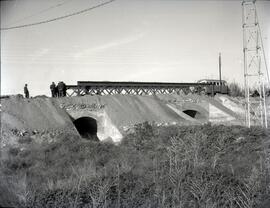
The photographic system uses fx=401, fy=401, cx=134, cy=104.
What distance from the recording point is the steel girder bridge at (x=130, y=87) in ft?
85.1

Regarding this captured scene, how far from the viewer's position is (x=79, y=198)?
9.02m

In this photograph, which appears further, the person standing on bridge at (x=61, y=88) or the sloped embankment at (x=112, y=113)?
the person standing on bridge at (x=61, y=88)

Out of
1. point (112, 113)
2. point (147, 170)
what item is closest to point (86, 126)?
point (112, 113)

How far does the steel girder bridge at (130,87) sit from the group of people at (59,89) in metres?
0.81

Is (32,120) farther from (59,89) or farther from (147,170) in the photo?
(147,170)

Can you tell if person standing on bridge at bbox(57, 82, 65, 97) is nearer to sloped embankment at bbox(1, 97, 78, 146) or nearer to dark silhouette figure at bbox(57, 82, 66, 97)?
dark silhouette figure at bbox(57, 82, 66, 97)

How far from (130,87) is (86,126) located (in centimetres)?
496

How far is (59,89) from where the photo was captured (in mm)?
24641

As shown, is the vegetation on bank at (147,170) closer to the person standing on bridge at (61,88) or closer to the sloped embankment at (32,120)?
the sloped embankment at (32,120)

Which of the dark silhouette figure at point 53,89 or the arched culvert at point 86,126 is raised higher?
the dark silhouette figure at point 53,89

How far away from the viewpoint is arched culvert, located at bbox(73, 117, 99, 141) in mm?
24562

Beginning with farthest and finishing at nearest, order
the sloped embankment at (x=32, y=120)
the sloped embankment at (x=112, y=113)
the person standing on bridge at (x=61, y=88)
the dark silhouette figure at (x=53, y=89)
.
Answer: the dark silhouette figure at (x=53, y=89), the person standing on bridge at (x=61, y=88), the sloped embankment at (x=112, y=113), the sloped embankment at (x=32, y=120)

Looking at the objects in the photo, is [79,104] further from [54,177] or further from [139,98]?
[54,177]

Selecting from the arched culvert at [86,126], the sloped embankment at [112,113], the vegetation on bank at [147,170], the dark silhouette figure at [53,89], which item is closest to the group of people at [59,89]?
the dark silhouette figure at [53,89]
